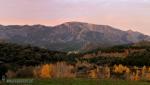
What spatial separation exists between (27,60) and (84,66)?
11467 mm

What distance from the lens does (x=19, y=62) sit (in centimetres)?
6806

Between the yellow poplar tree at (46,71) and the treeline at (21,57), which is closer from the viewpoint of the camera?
the yellow poplar tree at (46,71)

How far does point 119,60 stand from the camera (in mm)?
87625

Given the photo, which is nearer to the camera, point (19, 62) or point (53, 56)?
point (19, 62)

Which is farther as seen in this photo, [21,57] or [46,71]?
[21,57]

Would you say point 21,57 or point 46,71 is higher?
point 21,57

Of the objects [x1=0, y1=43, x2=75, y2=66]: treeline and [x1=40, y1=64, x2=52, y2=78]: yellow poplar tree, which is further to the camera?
[x1=0, y1=43, x2=75, y2=66]: treeline

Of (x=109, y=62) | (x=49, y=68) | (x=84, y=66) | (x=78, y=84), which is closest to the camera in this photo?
(x=78, y=84)

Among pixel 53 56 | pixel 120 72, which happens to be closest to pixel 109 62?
pixel 53 56

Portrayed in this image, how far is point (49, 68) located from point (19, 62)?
1239 cm

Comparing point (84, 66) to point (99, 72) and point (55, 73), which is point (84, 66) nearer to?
point (99, 72)

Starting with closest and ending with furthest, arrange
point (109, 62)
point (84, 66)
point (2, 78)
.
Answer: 1. point (2, 78)
2. point (84, 66)
3. point (109, 62)

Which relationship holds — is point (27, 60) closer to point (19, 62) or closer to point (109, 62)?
point (19, 62)

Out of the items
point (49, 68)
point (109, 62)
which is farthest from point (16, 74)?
point (109, 62)
